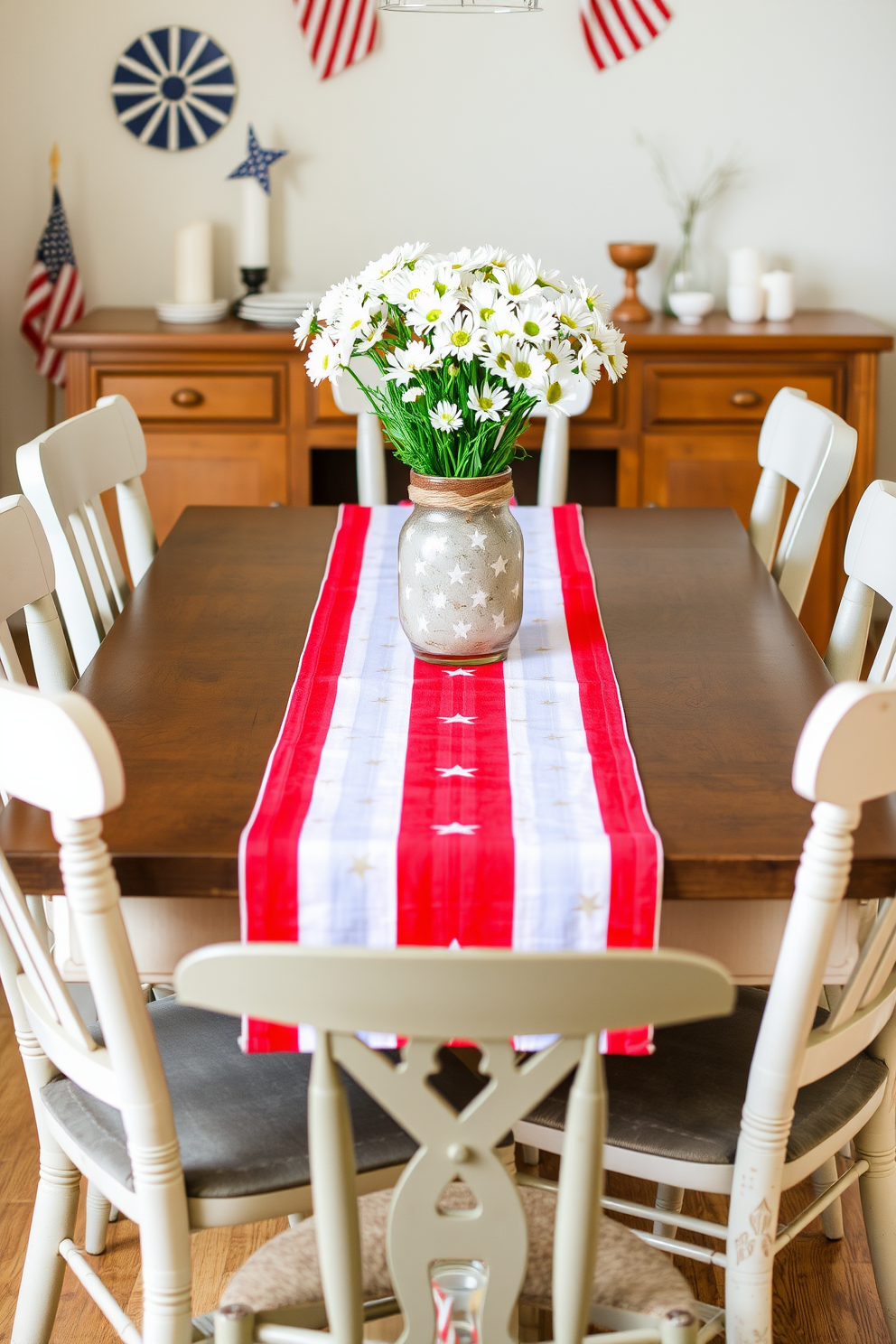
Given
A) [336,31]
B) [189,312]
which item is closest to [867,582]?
[189,312]

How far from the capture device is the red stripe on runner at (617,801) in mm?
1082

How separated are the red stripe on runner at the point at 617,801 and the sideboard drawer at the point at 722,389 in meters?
1.83

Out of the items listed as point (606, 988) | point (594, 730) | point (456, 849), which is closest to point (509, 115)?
point (594, 730)

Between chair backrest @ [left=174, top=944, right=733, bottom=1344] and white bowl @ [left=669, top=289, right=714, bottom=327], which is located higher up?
white bowl @ [left=669, top=289, right=714, bottom=327]

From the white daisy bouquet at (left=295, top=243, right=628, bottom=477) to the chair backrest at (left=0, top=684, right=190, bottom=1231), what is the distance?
0.60 metres

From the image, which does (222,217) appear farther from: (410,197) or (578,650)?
(578,650)

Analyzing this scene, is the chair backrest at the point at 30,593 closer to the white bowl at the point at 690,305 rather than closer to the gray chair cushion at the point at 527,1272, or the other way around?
the gray chair cushion at the point at 527,1272

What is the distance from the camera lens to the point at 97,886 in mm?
955

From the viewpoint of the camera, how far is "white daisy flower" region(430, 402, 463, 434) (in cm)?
139

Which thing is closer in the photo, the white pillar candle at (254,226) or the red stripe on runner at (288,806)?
the red stripe on runner at (288,806)

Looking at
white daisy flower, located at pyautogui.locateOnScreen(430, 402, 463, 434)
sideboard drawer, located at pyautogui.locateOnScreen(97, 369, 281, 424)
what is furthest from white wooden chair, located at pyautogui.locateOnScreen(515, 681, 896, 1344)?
sideboard drawer, located at pyautogui.locateOnScreen(97, 369, 281, 424)

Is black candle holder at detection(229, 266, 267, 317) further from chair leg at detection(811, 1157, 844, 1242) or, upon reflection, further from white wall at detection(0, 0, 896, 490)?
chair leg at detection(811, 1157, 844, 1242)

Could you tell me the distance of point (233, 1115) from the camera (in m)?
1.23

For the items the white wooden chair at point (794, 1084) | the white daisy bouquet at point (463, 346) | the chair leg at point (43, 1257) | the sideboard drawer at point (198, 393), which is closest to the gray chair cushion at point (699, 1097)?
the white wooden chair at point (794, 1084)
